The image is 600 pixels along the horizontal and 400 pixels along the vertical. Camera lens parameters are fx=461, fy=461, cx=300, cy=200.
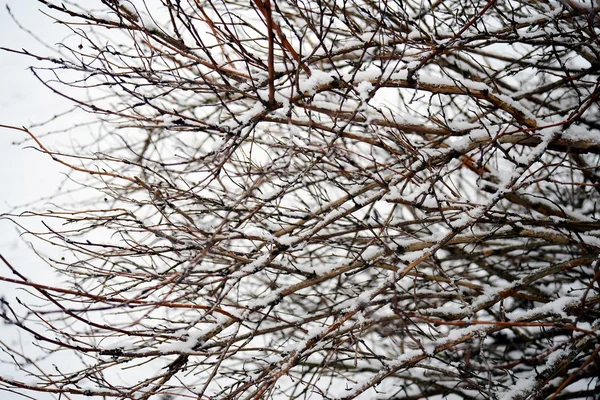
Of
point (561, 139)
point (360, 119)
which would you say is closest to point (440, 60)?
point (561, 139)

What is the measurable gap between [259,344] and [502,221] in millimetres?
4443

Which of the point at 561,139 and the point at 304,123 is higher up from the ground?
the point at 304,123

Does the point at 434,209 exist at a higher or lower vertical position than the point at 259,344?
lower

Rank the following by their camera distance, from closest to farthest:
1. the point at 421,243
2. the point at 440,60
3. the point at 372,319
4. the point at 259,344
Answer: the point at 372,319, the point at 421,243, the point at 440,60, the point at 259,344

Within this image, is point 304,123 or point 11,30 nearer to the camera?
point 304,123

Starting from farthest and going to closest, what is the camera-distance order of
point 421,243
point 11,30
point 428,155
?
point 11,30 < point 421,243 < point 428,155

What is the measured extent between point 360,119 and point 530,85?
4.16 m

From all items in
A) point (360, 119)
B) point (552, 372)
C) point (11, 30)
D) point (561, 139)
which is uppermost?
point (11, 30)

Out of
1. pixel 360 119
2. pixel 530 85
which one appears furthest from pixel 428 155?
pixel 530 85

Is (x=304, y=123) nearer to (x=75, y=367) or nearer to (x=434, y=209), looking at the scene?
(x=434, y=209)

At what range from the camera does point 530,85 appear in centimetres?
593

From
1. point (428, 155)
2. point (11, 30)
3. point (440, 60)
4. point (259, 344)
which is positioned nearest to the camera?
point (428, 155)

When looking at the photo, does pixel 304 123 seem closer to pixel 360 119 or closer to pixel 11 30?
pixel 360 119

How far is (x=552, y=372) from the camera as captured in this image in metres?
2.71
